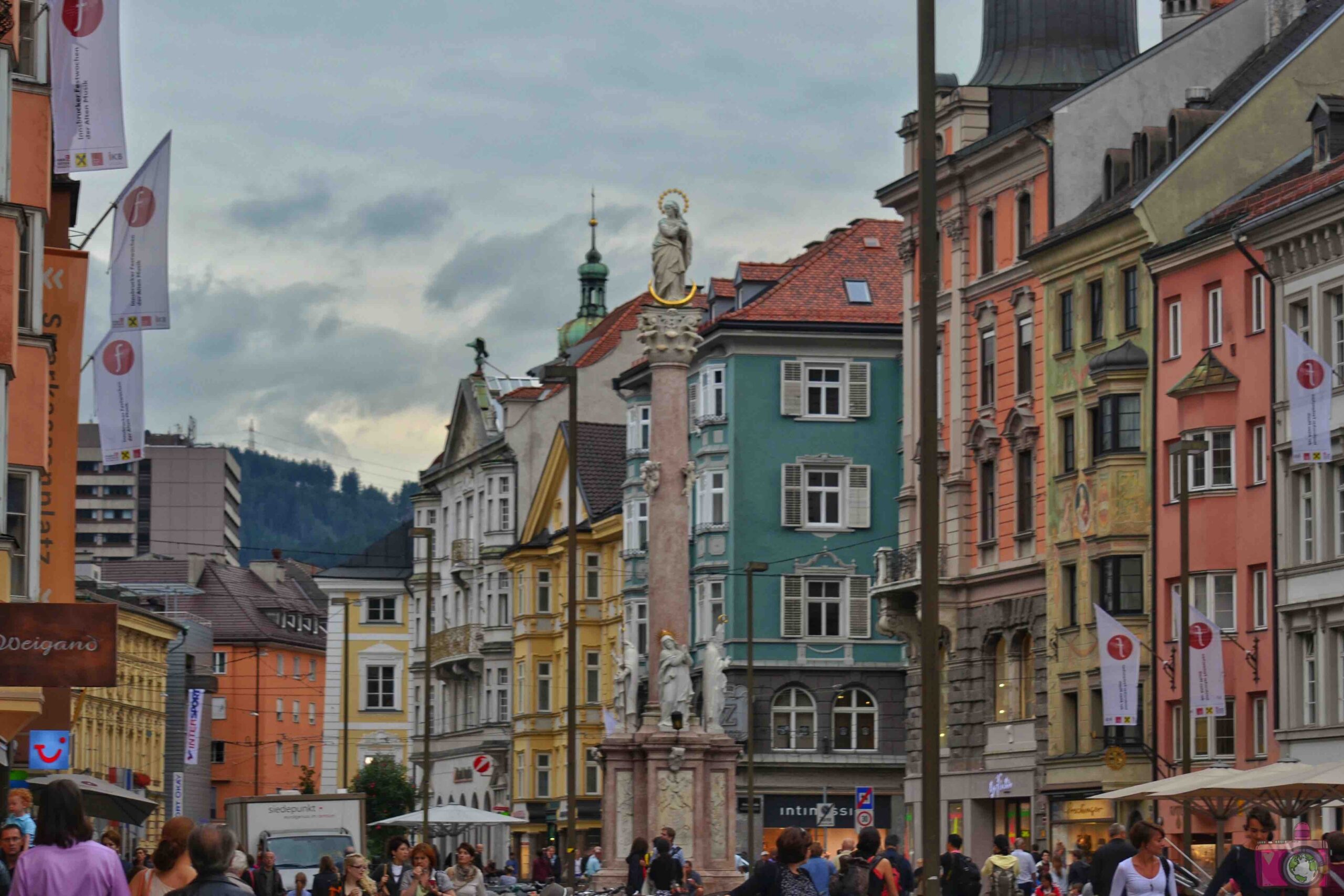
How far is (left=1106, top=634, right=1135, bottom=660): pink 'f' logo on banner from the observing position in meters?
48.1

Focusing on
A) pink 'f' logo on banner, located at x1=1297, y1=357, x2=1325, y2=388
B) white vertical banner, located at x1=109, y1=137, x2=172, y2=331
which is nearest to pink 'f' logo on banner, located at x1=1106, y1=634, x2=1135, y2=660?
pink 'f' logo on banner, located at x1=1297, y1=357, x2=1325, y2=388

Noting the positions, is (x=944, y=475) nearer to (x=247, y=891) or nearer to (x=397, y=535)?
(x=247, y=891)

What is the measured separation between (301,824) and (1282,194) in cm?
2114

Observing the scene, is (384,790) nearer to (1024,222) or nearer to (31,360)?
(1024,222)

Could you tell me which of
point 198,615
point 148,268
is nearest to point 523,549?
point 198,615

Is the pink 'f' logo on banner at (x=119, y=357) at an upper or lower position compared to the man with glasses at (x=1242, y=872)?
upper

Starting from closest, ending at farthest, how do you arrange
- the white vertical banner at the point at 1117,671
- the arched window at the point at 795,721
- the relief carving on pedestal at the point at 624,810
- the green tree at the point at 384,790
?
1. the relief carving on pedestal at the point at 624,810
2. the white vertical banner at the point at 1117,671
3. the arched window at the point at 795,721
4. the green tree at the point at 384,790

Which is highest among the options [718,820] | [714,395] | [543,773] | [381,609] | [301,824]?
[714,395]

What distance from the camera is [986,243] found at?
64.2m

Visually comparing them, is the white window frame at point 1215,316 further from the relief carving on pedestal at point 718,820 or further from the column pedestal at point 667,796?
the relief carving on pedestal at point 718,820

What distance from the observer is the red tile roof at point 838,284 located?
80375 mm

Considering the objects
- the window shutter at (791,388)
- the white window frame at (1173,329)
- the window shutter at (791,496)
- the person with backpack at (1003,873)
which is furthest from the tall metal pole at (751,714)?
the person with backpack at (1003,873)

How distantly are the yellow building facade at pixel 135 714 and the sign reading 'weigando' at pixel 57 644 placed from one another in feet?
244

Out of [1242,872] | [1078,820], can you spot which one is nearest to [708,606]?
[1078,820]
